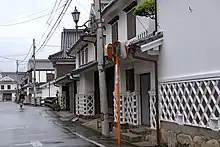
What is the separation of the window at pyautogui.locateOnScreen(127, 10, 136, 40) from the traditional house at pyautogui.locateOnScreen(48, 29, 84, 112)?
61.2 feet

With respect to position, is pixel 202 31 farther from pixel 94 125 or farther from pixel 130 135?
pixel 94 125

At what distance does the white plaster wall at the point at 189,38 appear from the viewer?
952 cm

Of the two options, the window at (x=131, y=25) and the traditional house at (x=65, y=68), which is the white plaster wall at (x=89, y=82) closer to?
the traditional house at (x=65, y=68)

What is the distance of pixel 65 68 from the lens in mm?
46625

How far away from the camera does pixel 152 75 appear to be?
14070mm

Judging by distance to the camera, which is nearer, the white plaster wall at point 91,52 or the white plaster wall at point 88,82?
the white plaster wall at point 91,52

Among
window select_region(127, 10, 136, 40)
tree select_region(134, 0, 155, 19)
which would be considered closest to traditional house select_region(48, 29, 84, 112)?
window select_region(127, 10, 136, 40)

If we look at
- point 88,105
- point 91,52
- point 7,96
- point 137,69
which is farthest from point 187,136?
point 7,96

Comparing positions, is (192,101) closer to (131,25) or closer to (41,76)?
(131,25)

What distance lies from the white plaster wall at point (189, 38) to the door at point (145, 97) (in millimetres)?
3203

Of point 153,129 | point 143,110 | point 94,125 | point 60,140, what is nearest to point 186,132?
point 153,129

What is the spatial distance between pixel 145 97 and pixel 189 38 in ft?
18.6

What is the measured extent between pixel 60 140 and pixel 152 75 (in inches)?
198

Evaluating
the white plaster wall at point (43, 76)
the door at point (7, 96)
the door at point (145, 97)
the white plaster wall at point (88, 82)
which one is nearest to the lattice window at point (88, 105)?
the white plaster wall at point (88, 82)
